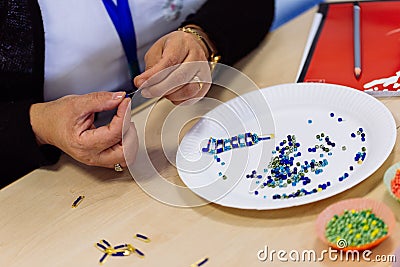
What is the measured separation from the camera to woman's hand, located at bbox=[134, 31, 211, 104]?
2.94 ft

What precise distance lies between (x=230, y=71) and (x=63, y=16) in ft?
1.01

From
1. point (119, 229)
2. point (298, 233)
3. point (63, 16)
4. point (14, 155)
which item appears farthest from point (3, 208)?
point (298, 233)

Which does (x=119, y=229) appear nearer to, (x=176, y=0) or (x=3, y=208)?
(x=3, y=208)

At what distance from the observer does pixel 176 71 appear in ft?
3.04

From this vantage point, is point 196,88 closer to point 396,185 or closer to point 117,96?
point 117,96

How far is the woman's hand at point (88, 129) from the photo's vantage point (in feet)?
2.75

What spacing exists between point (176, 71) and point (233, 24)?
0.84 ft

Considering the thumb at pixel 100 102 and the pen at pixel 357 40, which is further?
the pen at pixel 357 40

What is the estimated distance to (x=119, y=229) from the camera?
0.80m

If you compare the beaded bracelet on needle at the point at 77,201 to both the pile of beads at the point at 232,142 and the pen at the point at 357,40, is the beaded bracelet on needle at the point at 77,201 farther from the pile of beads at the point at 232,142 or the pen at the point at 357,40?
the pen at the point at 357,40

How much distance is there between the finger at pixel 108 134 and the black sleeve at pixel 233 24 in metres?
0.32

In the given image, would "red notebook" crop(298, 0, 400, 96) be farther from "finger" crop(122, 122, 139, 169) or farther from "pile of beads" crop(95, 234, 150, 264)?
"pile of beads" crop(95, 234, 150, 264)

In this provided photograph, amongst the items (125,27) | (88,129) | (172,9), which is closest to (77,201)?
(88,129)

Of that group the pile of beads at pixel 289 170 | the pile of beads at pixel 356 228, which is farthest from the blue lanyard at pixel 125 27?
the pile of beads at pixel 356 228
